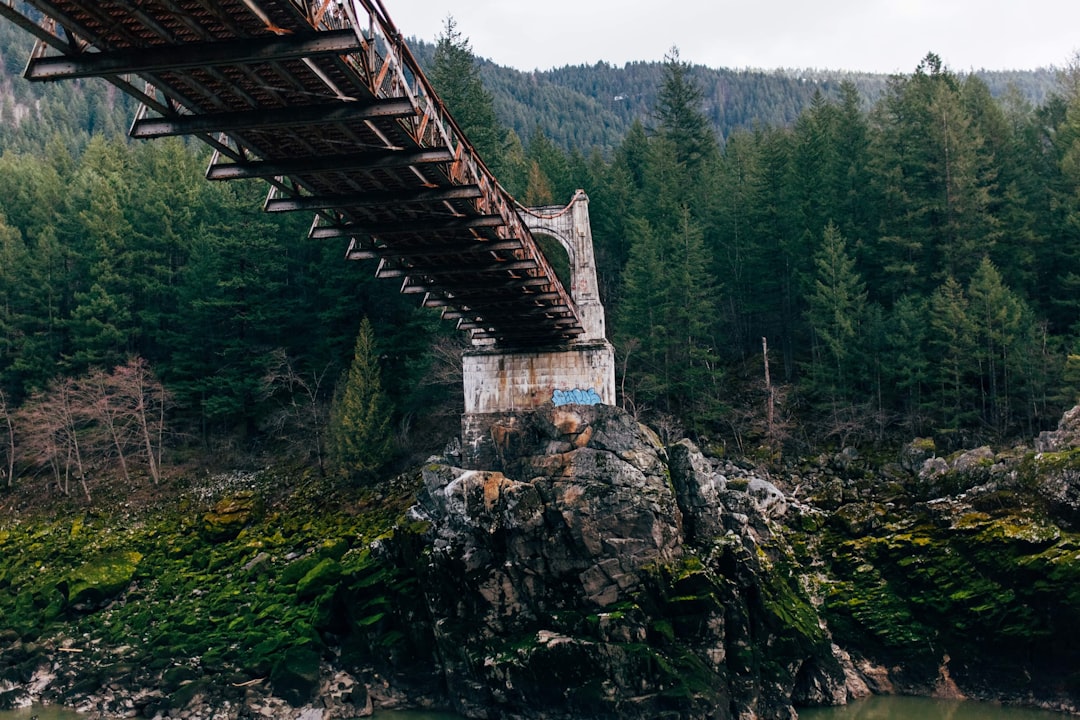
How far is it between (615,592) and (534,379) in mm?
8194

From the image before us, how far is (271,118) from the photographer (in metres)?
14.0

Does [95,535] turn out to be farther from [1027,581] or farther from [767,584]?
[1027,581]

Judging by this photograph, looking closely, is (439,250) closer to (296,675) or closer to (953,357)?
(296,675)

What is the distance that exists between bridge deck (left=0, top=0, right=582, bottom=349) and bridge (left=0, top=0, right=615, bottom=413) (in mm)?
24

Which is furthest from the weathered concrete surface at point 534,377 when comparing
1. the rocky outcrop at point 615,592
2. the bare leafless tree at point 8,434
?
the bare leafless tree at point 8,434

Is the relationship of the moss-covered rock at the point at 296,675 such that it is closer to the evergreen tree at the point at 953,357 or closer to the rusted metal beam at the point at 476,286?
the rusted metal beam at the point at 476,286

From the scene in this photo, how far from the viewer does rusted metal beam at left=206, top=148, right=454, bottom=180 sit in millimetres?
15859

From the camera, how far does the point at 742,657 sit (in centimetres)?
2472

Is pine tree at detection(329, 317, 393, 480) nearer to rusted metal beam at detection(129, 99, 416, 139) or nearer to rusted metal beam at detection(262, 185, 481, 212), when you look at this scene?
rusted metal beam at detection(262, 185, 481, 212)

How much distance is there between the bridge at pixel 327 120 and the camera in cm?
1157

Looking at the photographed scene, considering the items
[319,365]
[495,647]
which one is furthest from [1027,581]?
[319,365]

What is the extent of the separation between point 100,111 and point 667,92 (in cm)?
10919

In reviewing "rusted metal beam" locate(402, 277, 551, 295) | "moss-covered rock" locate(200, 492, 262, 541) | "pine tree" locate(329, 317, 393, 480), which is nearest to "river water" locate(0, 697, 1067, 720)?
"moss-covered rock" locate(200, 492, 262, 541)

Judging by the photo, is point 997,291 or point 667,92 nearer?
point 997,291
